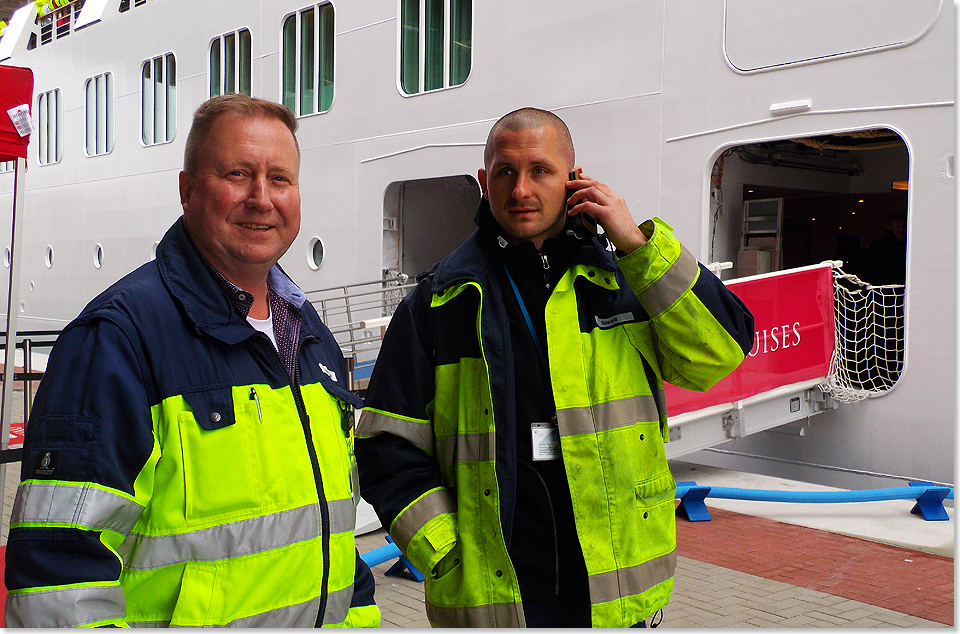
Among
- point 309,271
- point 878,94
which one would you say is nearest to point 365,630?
point 878,94

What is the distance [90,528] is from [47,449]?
0.51ft

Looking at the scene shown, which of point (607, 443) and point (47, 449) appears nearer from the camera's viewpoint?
point (47, 449)

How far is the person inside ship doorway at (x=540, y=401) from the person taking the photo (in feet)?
7.22

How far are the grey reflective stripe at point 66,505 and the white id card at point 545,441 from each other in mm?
1091

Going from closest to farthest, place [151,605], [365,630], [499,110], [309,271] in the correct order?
[151,605] → [365,630] → [499,110] → [309,271]

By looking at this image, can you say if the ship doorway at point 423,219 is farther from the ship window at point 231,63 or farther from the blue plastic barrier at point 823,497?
the blue plastic barrier at point 823,497

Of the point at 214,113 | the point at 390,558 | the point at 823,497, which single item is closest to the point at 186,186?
the point at 214,113

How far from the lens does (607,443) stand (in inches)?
87.4

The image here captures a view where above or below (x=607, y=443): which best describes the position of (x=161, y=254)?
above

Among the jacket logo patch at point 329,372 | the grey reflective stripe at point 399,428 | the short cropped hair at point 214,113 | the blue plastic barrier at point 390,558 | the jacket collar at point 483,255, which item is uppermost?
the short cropped hair at point 214,113

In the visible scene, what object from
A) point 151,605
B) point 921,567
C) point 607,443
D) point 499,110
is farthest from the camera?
point 499,110

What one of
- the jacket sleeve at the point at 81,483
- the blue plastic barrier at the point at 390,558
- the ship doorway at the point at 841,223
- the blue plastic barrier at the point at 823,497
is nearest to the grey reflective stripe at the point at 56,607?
the jacket sleeve at the point at 81,483

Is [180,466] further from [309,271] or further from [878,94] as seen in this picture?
[309,271]

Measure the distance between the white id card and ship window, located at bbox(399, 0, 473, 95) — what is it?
9617 millimetres
